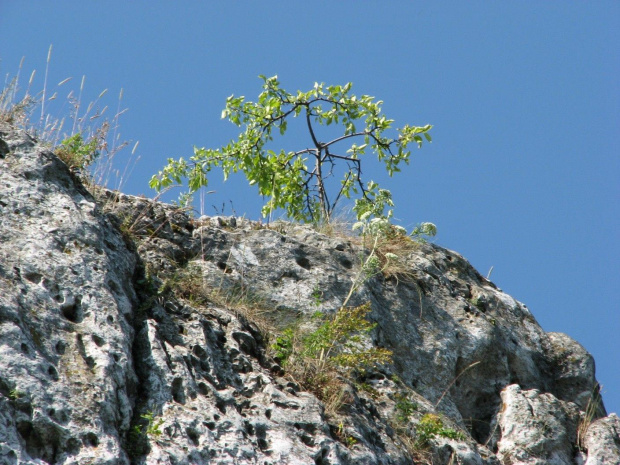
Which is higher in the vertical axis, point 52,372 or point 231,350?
point 231,350

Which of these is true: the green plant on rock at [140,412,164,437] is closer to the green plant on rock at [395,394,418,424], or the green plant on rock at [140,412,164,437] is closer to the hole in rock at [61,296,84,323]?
the hole in rock at [61,296,84,323]

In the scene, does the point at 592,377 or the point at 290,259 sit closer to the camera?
the point at 290,259

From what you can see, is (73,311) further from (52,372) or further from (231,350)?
(231,350)

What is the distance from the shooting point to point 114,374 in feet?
15.5

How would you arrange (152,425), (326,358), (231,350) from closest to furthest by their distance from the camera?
(152,425) → (231,350) → (326,358)

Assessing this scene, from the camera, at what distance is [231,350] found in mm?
5871

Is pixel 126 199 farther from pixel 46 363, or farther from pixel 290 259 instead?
pixel 46 363

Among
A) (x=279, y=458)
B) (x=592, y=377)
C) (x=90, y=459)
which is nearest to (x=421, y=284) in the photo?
(x=592, y=377)

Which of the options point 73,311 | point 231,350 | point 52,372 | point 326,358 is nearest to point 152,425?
point 52,372

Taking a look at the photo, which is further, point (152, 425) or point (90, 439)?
point (152, 425)

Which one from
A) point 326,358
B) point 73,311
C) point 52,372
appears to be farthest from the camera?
point 326,358

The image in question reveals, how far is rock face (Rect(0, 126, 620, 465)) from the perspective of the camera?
4.52 meters

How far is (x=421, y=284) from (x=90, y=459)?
5.24m

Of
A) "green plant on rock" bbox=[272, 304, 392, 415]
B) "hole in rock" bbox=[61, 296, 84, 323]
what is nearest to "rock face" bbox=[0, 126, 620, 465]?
"hole in rock" bbox=[61, 296, 84, 323]
